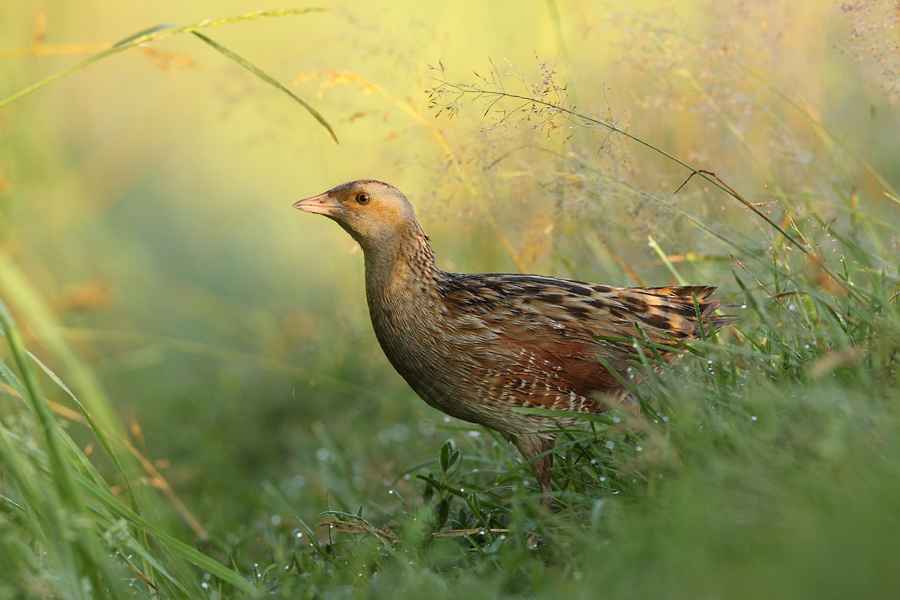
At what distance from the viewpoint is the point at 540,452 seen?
2812mm

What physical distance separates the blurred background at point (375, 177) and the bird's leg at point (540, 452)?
0.97ft

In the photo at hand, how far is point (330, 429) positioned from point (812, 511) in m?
3.49

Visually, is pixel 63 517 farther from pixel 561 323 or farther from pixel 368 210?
pixel 561 323

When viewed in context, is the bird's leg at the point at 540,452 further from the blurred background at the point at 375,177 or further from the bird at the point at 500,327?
the blurred background at the point at 375,177

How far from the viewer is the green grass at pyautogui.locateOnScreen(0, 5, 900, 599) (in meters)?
1.77

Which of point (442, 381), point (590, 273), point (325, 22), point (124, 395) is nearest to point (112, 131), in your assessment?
point (325, 22)

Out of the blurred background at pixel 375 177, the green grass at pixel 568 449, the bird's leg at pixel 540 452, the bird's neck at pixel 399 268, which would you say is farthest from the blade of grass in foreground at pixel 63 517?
the bird's neck at pixel 399 268

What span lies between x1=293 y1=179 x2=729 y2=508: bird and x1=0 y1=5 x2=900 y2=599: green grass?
0.14 meters

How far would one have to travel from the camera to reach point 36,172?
5.73 metres

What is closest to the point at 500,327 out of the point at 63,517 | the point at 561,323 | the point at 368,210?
the point at 561,323

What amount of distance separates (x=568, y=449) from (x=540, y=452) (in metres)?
0.14

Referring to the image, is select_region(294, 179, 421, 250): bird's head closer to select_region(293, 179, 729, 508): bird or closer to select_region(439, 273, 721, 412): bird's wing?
select_region(293, 179, 729, 508): bird

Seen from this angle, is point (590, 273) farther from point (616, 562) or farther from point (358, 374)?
point (616, 562)

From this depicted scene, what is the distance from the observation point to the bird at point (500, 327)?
2846 millimetres
